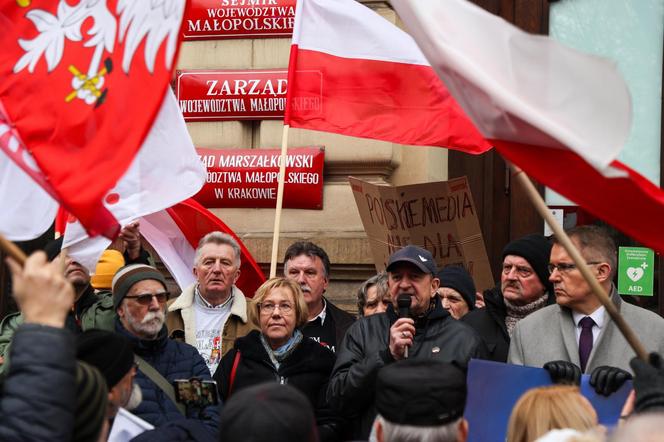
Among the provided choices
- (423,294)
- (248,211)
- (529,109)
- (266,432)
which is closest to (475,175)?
(248,211)

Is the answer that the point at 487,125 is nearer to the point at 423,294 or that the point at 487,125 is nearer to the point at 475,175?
the point at 423,294

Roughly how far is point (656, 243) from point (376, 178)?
4.24 meters

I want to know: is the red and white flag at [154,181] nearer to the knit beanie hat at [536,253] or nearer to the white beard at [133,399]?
the white beard at [133,399]

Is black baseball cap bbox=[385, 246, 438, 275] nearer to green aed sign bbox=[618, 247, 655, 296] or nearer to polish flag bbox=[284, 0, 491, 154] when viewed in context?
polish flag bbox=[284, 0, 491, 154]

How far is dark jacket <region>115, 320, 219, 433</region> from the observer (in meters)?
4.83

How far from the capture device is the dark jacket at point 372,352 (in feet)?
16.8

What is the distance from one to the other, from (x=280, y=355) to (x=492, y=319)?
1.18 m

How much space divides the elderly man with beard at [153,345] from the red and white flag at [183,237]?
1.74 m

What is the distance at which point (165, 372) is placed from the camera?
17.1ft

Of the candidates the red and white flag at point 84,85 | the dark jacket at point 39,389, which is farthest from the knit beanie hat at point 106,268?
the dark jacket at point 39,389

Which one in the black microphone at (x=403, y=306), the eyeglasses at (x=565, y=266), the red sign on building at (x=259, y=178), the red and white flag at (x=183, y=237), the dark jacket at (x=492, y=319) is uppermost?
the red sign on building at (x=259, y=178)

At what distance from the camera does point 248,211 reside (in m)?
8.55

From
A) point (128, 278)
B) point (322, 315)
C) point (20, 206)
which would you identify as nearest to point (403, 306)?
point (128, 278)

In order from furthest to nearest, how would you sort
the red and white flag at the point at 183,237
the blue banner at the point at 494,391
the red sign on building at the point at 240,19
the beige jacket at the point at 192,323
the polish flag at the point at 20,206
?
the red sign on building at the point at 240,19 → the red and white flag at the point at 183,237 → the beige jacket at the point at 192,323 → the polish flag at the point at 20,206 → the blue banner at the point at 494,391
